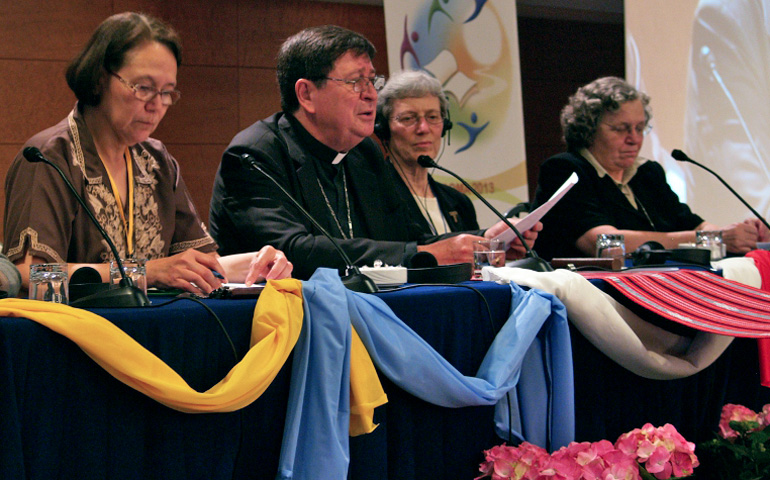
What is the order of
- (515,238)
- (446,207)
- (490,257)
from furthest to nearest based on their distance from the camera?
(446,207) < (515,238) < (490,257)

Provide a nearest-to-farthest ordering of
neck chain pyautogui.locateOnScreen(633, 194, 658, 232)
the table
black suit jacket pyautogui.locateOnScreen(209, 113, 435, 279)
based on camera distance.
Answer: the table < black suit jacket pyautogui.locateOnScreen(209, 113, 435, 279) < neck chain pyautogui.locateOnScreen(633, 194, 658, 232)

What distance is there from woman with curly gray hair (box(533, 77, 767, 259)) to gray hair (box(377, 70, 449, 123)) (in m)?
0.65

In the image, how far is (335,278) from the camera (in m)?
1.42

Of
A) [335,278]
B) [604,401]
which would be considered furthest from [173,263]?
[604,401]

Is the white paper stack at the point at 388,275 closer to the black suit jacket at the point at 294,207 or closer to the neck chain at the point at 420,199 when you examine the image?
the black suit jacket at the point at 294,207

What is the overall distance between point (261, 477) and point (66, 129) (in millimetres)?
1133

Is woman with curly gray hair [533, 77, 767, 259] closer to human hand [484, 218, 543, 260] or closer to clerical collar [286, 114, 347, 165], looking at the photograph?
human hand [484, 218, 543, 260]

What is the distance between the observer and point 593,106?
3.39 meters

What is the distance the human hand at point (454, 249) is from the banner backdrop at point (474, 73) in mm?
2205

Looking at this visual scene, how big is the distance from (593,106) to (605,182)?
13.7 inches

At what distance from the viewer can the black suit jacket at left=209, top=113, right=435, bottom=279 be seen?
217 centimetres

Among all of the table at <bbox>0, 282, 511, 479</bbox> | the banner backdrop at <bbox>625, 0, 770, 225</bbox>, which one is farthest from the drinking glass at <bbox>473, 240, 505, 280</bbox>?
the banner backdrop at <bbox>625, 0, 770, 225</bbox>

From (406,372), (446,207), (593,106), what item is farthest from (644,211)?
(406,372)

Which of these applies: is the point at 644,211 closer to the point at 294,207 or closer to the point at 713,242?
the point at 713,242
